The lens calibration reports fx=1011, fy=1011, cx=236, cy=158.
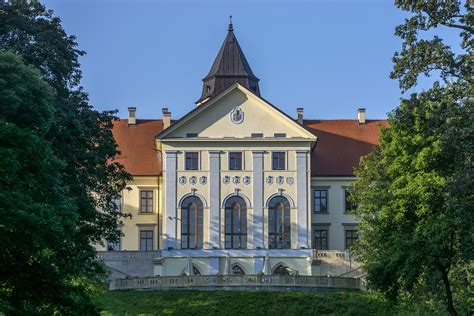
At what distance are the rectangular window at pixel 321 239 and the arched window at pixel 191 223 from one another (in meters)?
8.81

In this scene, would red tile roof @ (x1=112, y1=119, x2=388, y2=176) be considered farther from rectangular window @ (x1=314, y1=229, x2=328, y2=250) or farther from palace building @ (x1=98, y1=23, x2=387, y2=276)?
rectangular window @ (x1=314, y1=229, x2=328, y2=250)

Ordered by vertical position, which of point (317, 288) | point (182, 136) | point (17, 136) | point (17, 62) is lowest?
point (317, 288)

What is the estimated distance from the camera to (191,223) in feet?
213

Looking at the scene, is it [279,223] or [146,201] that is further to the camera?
[146,201]

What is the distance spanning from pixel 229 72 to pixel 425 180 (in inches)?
1296

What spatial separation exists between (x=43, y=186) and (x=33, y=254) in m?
1.82

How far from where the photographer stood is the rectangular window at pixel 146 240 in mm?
68500

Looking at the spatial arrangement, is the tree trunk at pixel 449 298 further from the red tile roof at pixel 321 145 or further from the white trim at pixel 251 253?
the red tile roof at pixel 321 145

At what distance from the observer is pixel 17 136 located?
25344 mm

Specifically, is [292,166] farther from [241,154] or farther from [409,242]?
[409,242]

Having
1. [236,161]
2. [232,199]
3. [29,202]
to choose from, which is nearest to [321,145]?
[236,161]

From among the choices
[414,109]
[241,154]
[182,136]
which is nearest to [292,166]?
[241,154]

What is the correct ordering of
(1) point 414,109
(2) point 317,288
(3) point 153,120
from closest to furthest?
(1) point 414,109 < (2) point 317,288 < (3) point 153,120

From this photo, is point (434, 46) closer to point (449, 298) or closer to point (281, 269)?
point (449, 298)
